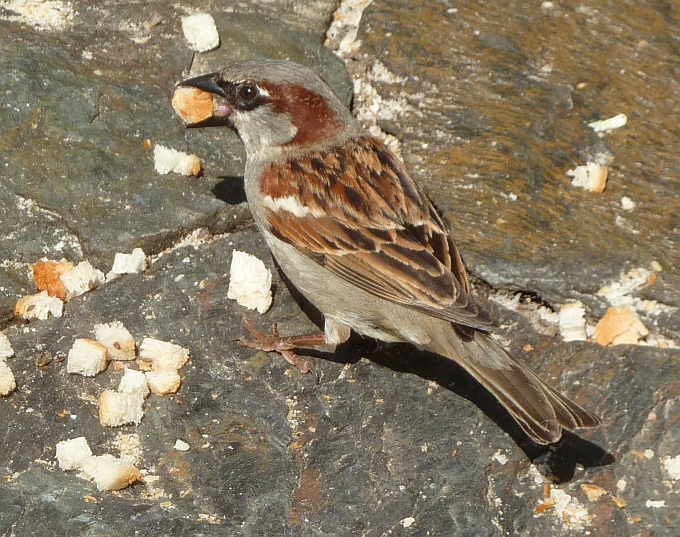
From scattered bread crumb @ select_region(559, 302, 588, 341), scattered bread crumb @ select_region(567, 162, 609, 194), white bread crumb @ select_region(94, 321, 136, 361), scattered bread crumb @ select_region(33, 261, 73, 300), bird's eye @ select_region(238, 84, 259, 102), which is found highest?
bird's eye @ select_region(238, 84, 259, 102)

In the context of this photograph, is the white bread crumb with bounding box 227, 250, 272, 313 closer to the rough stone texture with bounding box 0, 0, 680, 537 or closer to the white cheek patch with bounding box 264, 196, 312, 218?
the rough stone texture with bounding box 0, 0, 680, 537

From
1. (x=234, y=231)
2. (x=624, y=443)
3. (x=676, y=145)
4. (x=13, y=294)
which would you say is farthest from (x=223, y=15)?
(x=624, y=443)

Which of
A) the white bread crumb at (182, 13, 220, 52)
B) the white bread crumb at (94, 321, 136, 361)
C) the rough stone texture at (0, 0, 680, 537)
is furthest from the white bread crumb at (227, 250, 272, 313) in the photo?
the white bread crumb at (182, 13, 220, 52)

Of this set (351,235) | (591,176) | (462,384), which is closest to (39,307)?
(351,235)

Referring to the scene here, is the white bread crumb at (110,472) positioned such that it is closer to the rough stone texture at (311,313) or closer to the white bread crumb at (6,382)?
the rough stone texture at (311,313)

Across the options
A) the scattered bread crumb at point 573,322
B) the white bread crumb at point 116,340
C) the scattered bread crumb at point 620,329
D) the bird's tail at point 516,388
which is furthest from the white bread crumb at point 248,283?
the scattered bread crumb at point 620,329

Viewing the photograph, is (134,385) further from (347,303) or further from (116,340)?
(347,303)
